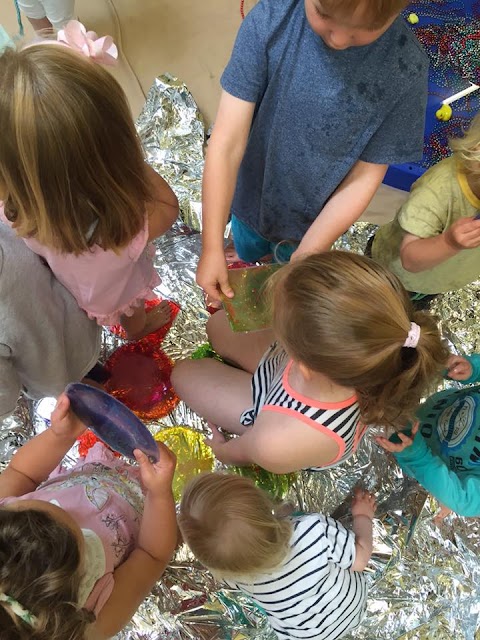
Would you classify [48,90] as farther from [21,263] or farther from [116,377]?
[116,377]

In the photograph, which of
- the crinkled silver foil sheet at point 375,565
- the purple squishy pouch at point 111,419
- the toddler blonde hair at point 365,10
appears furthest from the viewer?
the crinkled silver foil sheet at point 375,565

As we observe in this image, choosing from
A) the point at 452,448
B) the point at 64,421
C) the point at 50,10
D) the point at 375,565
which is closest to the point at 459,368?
the point at 452,448

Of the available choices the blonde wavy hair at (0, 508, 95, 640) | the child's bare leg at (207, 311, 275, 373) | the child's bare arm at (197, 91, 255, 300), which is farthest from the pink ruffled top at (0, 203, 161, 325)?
the blonde wavy hair at (0, 508, 95, 640)

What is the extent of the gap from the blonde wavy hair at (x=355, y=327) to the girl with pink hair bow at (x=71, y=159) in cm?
23

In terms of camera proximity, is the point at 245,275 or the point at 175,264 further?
the point at 175,264

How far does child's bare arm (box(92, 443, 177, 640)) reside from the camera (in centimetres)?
68

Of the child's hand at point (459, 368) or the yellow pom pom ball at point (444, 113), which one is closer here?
the child's hand at point (459, 368)

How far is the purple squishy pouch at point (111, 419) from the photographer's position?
671 mm

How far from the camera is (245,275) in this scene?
88 centimetres

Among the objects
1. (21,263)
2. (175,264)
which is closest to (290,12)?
(21,263)

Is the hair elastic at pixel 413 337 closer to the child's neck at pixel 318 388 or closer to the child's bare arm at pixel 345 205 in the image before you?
the child's neck at pixel 318 388

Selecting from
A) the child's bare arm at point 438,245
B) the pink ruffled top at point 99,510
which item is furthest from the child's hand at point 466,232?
the pink ruffled top at point 99,510

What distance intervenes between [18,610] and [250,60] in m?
0.71

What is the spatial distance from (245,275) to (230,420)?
0.28 m
